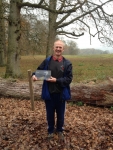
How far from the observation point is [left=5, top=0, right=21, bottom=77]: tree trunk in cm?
1139

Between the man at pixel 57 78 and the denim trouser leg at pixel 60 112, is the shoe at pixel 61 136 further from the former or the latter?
the man at pixel 57 78

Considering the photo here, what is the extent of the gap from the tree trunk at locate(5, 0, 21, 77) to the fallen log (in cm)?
355

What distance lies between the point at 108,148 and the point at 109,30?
11951mm

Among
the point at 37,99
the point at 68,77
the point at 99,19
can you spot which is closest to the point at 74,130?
the point at 68,77

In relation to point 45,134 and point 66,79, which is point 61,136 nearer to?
point 45,134

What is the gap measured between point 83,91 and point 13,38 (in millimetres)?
5993

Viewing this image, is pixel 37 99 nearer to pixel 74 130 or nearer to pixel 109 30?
pixel 74 130

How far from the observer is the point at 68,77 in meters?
3.90

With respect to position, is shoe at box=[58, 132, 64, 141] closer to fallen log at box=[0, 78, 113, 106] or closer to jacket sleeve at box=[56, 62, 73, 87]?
jacket sleeve at box=[56, 62, 73, 87]

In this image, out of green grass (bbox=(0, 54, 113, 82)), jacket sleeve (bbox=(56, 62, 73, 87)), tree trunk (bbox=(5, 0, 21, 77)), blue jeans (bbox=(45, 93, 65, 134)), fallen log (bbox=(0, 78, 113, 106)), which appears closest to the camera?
jacket sleeve (bbox=(56, 62, 73, 87))

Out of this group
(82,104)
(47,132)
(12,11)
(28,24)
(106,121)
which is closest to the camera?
(47,132)

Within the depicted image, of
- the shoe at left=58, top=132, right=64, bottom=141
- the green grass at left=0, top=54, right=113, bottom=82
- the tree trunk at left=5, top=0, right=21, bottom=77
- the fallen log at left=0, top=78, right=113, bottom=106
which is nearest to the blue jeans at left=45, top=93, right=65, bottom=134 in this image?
the shoe at left=58, top=132, right=64, bottom=141

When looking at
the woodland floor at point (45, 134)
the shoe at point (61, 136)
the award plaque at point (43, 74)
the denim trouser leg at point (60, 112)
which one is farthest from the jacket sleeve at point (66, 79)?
the woodland floor at point (45, 134)

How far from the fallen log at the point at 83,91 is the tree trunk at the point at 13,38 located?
11.7ft
